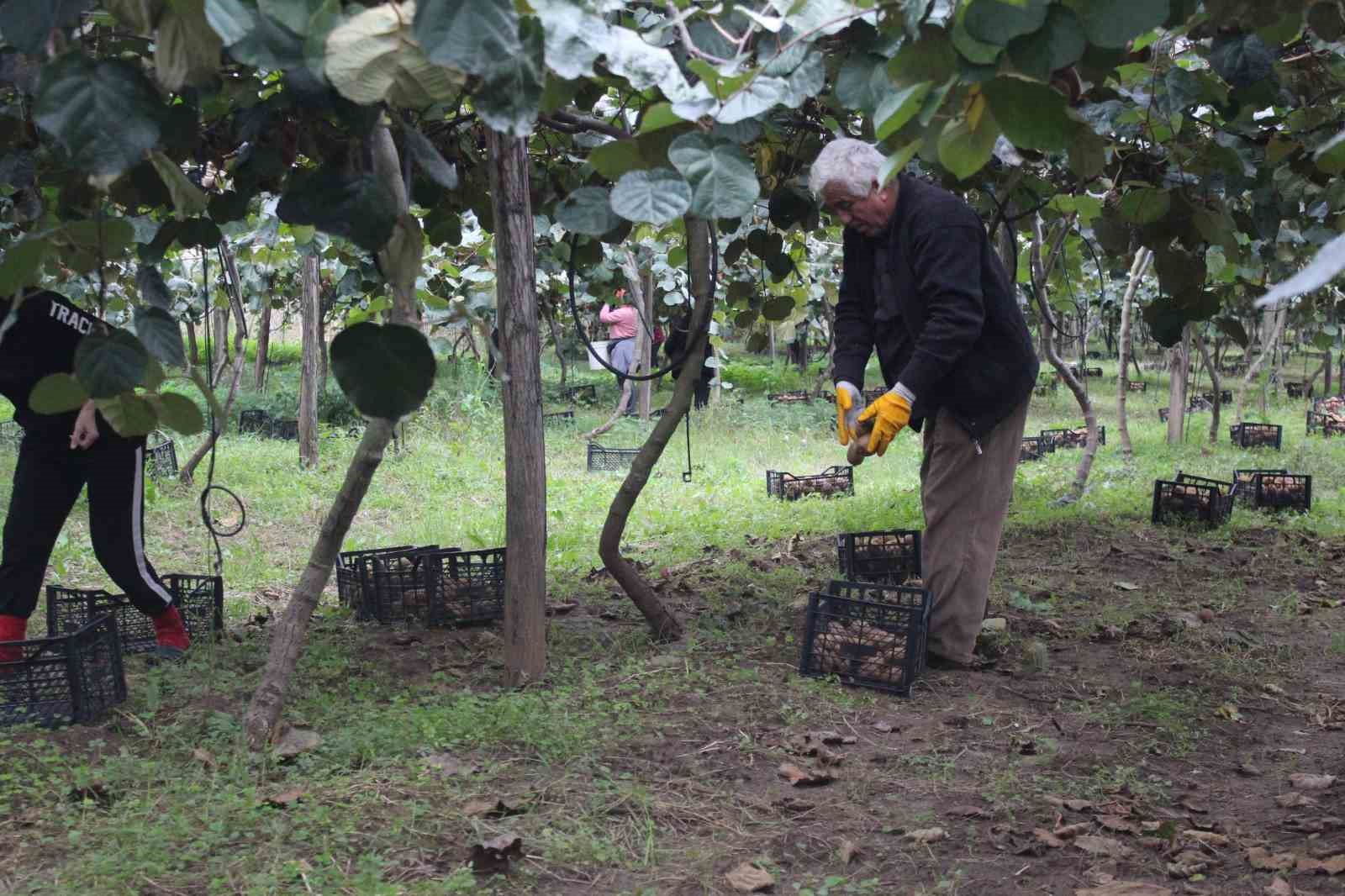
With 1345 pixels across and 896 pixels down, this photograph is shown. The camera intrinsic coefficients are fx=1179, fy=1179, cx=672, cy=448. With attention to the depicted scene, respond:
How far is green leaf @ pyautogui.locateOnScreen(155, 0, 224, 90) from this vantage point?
1.50 metres

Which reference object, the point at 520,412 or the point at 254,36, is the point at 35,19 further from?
the point at 520,412

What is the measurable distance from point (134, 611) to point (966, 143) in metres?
3.48

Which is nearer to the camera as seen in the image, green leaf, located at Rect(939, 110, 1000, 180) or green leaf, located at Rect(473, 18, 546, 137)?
green leaf, located at Rect(473, 18, 546, 137)

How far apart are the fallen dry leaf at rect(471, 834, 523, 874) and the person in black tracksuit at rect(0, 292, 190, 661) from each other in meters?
1.74

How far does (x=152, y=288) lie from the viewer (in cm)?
229

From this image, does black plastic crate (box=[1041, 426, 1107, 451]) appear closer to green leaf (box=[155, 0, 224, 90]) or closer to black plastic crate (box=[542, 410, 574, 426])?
black plastic crate (box=[542, 410, 574, 426])

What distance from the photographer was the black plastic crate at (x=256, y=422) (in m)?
11.9

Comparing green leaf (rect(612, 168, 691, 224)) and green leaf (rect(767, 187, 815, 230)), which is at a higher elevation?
green leaf (rect(767, 187, 815, 230))

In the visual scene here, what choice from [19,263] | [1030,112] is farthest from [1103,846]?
[19,263]

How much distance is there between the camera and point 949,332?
3.20 meters

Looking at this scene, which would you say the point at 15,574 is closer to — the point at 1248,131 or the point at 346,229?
the point at 346,229

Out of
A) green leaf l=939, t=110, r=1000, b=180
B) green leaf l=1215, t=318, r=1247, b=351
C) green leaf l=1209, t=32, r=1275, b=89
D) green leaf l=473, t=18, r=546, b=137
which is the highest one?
green leaf l=1209, t=32, r=1275, b=89

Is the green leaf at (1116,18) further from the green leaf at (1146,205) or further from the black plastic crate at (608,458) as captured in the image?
the black plastic crate at (608,458)

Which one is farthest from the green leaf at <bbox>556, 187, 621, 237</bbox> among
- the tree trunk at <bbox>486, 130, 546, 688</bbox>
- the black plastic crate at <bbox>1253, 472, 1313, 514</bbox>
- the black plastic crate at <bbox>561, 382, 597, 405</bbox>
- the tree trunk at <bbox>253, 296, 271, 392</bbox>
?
the black plastic crate at <bbox>561, 382, 597, 405</bbox>
